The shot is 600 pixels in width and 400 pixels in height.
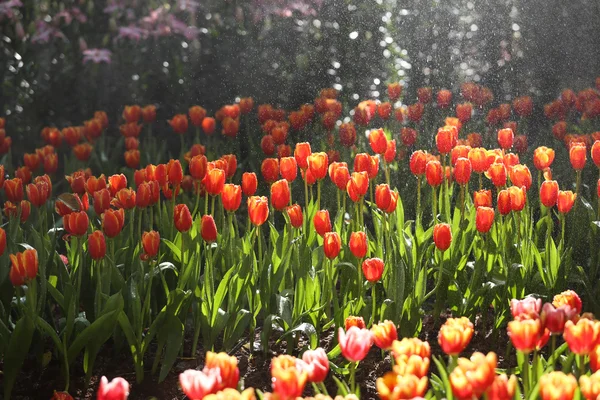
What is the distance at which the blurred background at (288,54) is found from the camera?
486 cm

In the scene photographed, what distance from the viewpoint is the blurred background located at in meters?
4.86

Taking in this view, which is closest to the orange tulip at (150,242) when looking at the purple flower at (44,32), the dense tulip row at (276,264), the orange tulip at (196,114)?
the dense tulip row at (276,264)

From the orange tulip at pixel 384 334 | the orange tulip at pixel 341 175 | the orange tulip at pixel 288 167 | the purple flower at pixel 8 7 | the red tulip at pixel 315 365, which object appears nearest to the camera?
the red tulip at pixel 315 365

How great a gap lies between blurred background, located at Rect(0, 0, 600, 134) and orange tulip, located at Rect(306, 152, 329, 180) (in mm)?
2336

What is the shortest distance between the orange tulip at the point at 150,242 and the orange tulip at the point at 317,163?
52cm

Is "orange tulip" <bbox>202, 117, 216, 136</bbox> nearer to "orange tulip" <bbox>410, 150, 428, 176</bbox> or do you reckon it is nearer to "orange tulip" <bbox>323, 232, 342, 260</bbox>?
"orange tulip" <bbox>410, 150, 428, 176</bbox>

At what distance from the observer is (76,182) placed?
2.65m

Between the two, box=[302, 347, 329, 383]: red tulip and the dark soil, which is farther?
the dark soil

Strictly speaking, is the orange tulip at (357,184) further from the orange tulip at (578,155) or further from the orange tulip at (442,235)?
the orange tulip at (578,155)

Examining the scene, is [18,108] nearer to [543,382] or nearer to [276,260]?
[276,260]

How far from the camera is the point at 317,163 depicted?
2.55 m

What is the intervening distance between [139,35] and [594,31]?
96.9 inches

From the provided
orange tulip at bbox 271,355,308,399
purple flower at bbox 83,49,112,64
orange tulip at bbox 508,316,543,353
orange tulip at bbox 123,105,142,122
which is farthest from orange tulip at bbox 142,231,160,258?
purple flower at bbox 83,49,112,64

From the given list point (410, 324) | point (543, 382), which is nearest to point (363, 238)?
point (410, 324)
